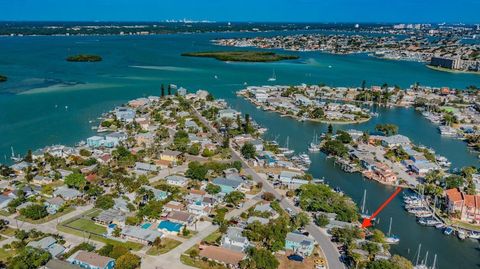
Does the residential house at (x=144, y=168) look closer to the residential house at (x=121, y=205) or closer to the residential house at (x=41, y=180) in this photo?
the residential house at (x=121, y=205)

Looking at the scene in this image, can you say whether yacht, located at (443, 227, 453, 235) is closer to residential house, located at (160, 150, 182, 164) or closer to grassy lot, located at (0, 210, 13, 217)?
residential house, located at (160, 150, 182, 164)

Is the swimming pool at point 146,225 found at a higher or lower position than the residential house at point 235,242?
lower

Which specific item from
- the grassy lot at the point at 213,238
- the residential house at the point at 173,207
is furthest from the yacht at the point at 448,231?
the residential house at the point at 173,207

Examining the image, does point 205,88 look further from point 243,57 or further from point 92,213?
point 92,213

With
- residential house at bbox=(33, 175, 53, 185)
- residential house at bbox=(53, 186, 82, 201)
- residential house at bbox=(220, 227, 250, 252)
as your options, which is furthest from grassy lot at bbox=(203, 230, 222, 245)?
residential house at bbox=(33, 175, 53, 185)

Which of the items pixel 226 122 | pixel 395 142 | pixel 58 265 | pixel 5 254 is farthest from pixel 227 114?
pixel 58 265

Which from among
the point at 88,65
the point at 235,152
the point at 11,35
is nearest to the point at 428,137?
the point at 235,152
